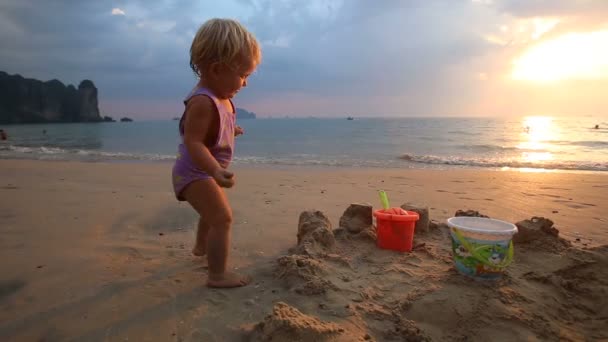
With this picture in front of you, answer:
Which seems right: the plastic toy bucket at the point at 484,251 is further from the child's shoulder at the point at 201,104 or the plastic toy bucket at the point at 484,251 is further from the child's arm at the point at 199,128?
the child's shoulder at the point at 201,104

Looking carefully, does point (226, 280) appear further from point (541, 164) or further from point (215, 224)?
point (541, 164)

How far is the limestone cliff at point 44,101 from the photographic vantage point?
7212 centimetres

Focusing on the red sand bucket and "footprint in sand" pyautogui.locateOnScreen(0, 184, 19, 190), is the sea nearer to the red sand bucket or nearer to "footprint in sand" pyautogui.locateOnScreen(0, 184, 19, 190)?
"footprint in sand" pyautogui.locateOnScreen(0, 184, 19, 190)

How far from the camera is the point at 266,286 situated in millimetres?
2191

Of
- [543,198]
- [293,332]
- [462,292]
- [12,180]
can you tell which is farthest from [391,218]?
[12,180]

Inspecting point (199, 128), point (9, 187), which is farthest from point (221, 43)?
point (9, 187)

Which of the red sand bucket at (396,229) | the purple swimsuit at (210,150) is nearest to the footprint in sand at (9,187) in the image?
the purple swimsuit at (210,150)

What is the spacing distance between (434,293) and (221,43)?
6.11 ft

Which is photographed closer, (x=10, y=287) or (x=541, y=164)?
(x=10, y=287)

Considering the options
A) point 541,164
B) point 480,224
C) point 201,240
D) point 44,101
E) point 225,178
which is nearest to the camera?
point 225,178

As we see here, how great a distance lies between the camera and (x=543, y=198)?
17.2 ft

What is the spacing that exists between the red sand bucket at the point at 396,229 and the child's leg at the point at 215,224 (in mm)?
1165

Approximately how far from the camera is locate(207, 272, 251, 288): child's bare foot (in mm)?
2145

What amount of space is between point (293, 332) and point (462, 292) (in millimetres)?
1089
